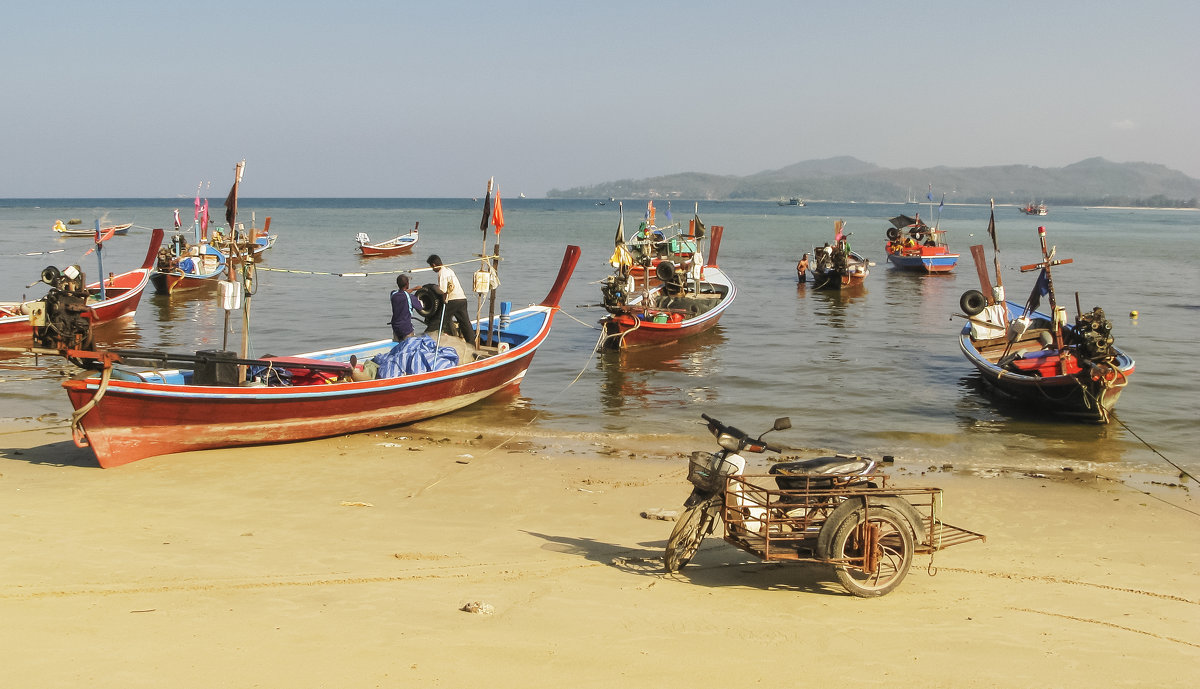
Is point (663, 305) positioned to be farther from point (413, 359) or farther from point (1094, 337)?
point (1094, 337)

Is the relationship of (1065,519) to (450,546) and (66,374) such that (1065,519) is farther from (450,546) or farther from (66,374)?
(66,374)

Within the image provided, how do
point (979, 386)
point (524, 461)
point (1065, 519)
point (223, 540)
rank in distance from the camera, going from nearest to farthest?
point (223, 540), point (1065, 519), point (524, 461), point (979, 386)

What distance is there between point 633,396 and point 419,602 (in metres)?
10.6

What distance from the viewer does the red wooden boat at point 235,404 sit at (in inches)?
420

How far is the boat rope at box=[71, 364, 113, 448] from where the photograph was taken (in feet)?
33.9

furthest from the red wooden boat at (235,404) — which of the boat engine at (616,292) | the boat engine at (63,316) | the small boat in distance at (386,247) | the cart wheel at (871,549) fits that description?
the small boat in distance at (386,247)

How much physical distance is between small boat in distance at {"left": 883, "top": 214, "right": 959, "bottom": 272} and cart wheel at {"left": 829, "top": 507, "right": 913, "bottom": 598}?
39.5 m

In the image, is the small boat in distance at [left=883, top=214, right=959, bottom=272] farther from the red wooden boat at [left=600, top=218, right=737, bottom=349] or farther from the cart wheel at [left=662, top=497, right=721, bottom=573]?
the cart wheel at [left=662, top=497, right=721, bottom=573]

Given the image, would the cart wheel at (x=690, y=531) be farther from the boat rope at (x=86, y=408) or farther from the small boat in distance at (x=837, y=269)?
the small boat in distance at (x=837, y=269)

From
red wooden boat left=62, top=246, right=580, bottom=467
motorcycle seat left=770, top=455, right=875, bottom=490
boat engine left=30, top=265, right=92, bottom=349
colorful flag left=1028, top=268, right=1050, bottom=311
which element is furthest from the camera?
colorful flag left=1028, top=268, right=1050, bottom=311

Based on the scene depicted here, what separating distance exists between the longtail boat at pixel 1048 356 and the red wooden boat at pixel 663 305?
252 inches

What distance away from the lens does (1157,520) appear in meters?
10.1

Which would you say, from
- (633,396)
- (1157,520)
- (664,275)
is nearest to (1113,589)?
(1157,520)

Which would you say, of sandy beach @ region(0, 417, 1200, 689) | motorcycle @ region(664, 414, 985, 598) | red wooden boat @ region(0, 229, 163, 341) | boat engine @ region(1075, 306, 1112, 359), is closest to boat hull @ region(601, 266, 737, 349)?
boat engine @ region(1075, 306, 1112, 359)
